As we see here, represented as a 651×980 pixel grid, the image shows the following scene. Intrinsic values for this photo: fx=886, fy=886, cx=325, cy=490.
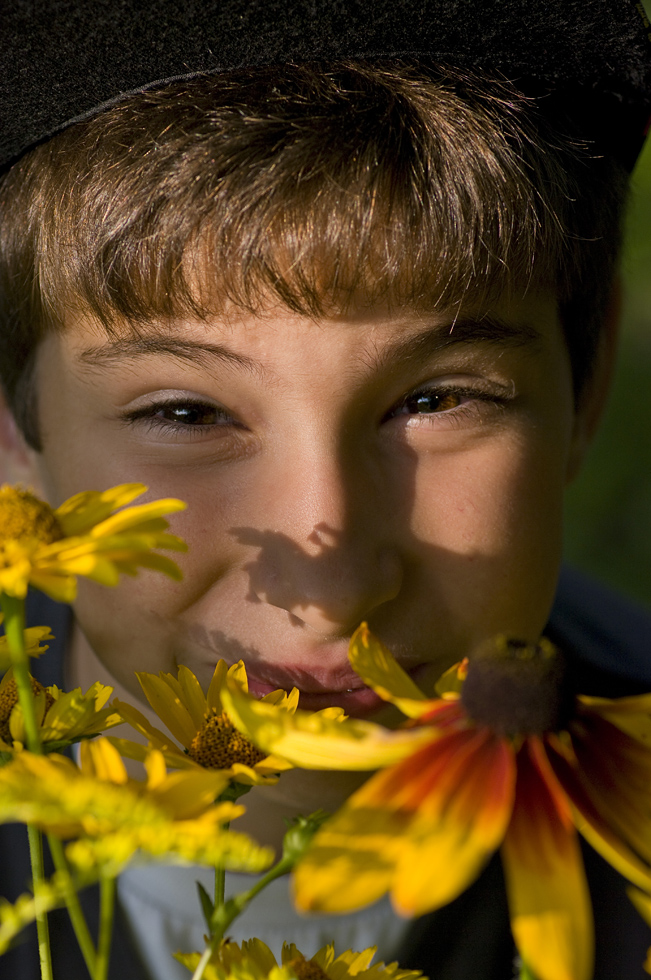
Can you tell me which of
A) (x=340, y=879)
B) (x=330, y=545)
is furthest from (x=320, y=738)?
(x=330, y=545)

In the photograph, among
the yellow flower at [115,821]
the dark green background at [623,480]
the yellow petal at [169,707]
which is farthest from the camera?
the dark green background at [623,480]

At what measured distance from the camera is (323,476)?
67 centimetres

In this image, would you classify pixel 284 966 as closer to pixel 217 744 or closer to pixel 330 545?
pixel 217 744

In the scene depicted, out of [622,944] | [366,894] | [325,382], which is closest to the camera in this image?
[366,894]

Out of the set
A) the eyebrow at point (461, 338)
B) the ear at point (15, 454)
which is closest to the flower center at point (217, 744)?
the eyebrow at point (461, 338)

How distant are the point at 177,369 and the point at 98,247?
124 millimetres

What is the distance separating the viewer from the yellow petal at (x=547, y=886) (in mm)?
257

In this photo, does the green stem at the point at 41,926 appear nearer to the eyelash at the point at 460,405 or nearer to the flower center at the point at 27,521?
the flower center at the point at 27,521

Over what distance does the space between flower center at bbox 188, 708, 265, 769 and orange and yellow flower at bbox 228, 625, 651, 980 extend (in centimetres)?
12

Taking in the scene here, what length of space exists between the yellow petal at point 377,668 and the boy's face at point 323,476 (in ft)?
0.93

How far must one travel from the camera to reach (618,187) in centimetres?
95

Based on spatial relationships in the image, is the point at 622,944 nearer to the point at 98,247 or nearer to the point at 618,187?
the point at 618,187

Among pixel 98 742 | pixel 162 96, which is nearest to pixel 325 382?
pixel 162 96

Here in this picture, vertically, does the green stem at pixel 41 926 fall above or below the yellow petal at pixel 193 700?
below
